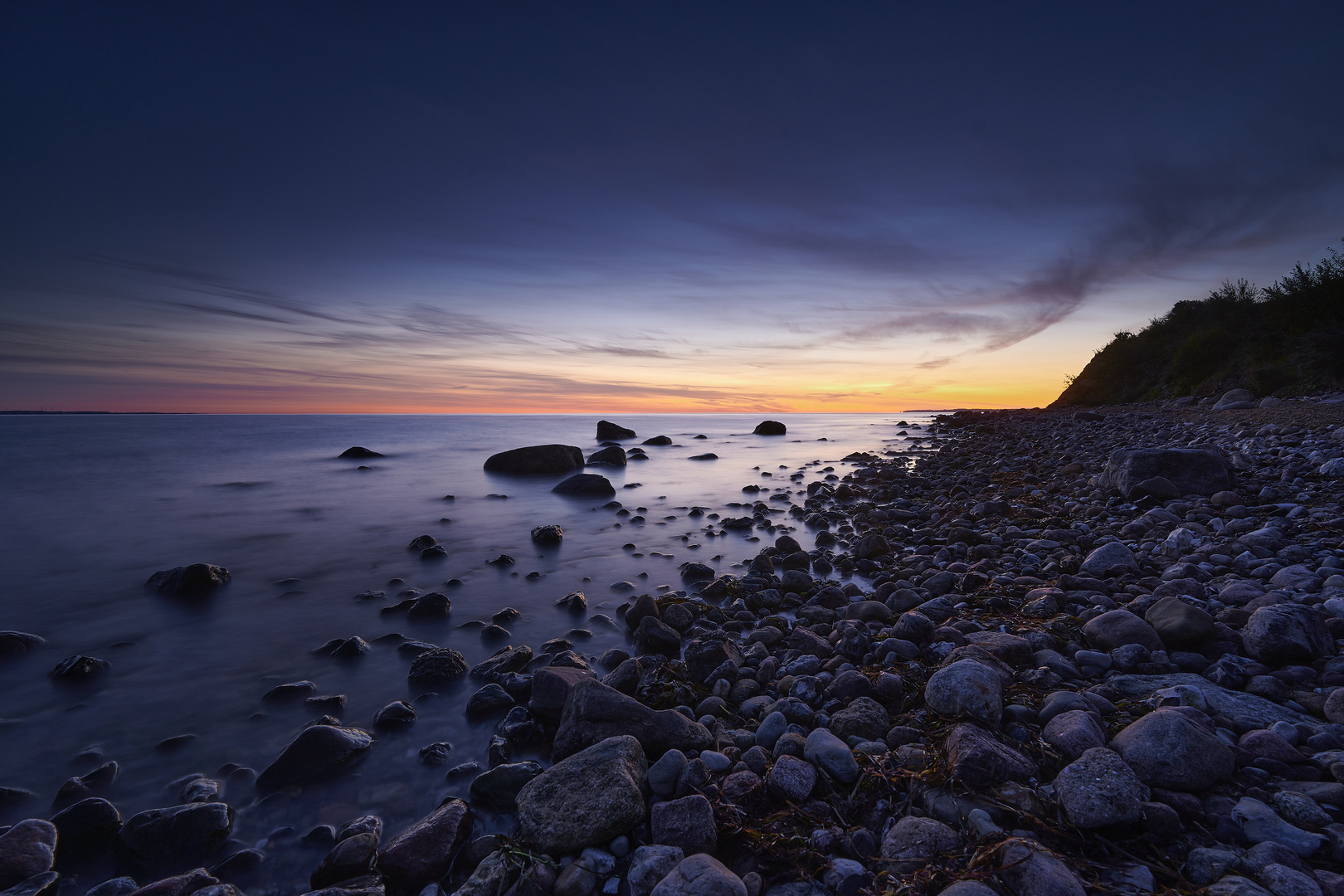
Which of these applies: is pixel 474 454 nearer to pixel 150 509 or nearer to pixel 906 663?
pixel 150 509

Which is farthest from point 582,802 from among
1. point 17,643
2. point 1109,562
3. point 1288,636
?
point 17,643

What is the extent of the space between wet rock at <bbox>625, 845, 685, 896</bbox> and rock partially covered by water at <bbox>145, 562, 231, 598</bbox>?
25.0 ft

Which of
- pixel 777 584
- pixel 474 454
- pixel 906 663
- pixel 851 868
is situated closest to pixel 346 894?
pixel 851 868

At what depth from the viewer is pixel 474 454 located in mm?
29000

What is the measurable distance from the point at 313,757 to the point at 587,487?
11518mm

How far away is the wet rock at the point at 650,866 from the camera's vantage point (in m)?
2.15

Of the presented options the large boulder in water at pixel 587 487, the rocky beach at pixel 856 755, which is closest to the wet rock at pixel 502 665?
the rocky beach at pixel 856 755

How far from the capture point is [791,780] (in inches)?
103

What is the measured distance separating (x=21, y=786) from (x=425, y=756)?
2.50 meters

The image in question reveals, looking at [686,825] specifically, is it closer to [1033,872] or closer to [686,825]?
[686,825]

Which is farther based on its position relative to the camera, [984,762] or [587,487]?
[587,487]

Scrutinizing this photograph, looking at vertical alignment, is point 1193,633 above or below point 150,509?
above

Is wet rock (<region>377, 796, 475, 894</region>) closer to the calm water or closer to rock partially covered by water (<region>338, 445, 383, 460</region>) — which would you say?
the calm water

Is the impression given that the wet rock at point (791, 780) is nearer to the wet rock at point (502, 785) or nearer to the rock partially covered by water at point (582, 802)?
the rock partially covered by water at point (582, 802)
